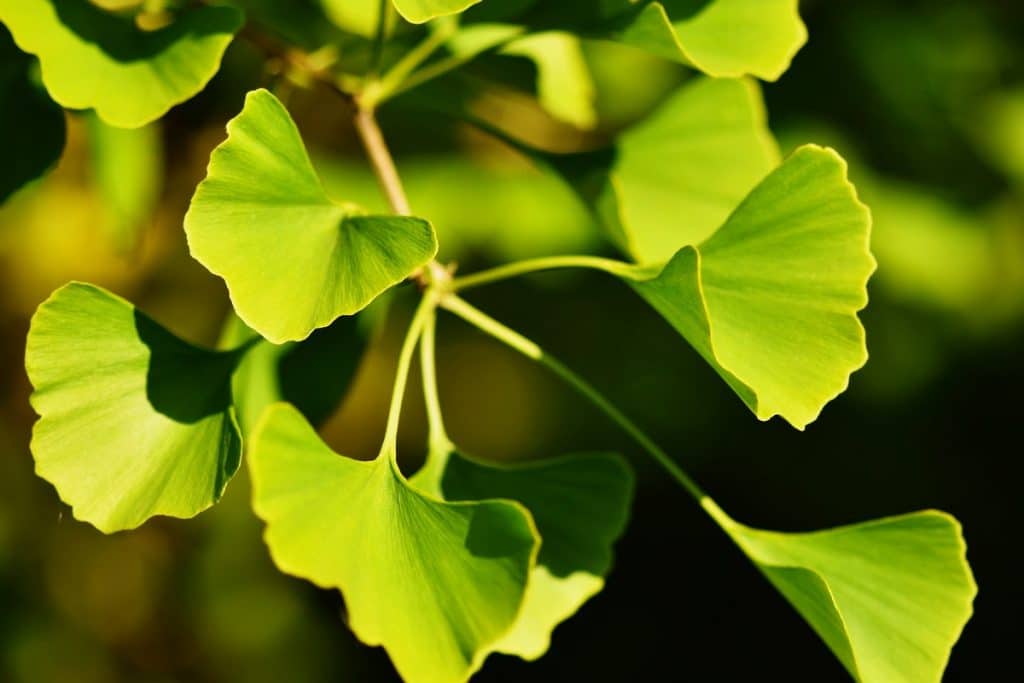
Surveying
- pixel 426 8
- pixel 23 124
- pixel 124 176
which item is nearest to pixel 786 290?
pixel 426 8

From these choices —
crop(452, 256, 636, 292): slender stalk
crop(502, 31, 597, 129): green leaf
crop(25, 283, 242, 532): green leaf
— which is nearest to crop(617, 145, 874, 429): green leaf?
crop(452, 256, 636, 292): slender stalk

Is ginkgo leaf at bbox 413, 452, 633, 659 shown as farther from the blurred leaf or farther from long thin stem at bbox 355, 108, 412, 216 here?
the blurred leaf

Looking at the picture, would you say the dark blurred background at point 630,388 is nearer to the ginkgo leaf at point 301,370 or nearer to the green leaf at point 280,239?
the ginkgo leaf at point 301,370

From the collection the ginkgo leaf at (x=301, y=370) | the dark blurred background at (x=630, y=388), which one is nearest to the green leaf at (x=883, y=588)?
the ginkgo leaf at (x=301, y=370)

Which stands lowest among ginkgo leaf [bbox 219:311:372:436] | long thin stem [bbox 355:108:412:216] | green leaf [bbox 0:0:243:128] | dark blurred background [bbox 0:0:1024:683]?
dark blurred background [bbox 0:0:1024:683]

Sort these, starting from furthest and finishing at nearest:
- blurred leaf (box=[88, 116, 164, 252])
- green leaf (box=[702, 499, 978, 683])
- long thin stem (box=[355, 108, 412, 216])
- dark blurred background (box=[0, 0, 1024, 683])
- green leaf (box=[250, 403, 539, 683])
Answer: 1. dark blurred background (box=[0, 0, 1024, 683])
2. blurred leaf (box=[88, 116, 164, 252])
3. long thin stem (box=[355, 108, 412, 216])
4. green leaf (box=[702, 499, 978, 683])
5. green leaf (box=[250, 403, 539, 683])

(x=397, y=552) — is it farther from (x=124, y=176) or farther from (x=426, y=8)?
(x=124, y=176)

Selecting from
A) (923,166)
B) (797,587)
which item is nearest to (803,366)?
(797,587)

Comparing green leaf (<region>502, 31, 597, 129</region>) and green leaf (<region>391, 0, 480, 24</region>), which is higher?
green leaf (<region>391, 0, 480, 24</region>)
